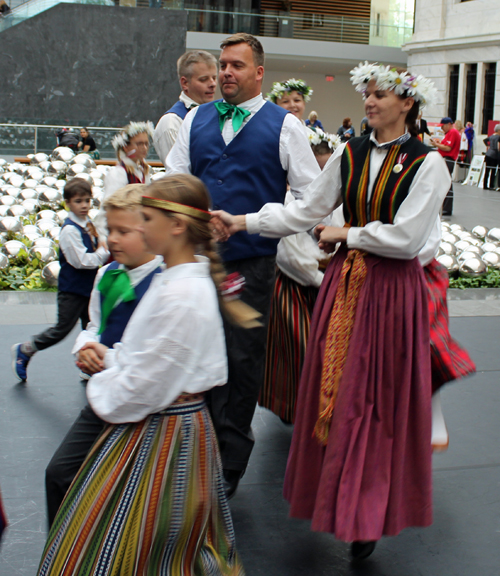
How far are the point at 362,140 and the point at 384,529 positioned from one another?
1432 millimetres

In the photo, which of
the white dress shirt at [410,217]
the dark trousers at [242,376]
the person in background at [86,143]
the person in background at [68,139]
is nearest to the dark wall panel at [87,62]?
the person in background at [68,139]

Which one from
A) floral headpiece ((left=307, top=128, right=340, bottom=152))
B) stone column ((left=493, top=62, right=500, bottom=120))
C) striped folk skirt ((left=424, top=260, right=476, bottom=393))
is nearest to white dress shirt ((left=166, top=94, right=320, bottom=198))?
striped folk skirt ((left=424, top=260, right=476, bottom=393))

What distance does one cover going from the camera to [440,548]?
112 inches

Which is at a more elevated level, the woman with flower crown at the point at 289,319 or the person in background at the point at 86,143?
the person in background at the point at 86,143

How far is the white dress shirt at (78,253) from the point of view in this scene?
4316 millimetres

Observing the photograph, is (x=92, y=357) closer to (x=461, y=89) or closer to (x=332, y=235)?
(x=332, y=235)

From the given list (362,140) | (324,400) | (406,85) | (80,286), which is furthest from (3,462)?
(406,85)

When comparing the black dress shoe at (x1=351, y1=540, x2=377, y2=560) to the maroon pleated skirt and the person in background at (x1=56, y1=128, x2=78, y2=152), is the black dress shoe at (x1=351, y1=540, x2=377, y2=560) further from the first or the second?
the person in background at (x1=56, y1=128, x2=78, y2=152)

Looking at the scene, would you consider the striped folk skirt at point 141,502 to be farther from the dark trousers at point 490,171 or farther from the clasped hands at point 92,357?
the dark trousers at point 490,171

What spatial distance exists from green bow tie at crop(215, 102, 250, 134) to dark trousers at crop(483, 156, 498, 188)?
1571 centimetres

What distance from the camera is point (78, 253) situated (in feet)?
14.2

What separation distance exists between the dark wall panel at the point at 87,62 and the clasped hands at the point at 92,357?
674 inches

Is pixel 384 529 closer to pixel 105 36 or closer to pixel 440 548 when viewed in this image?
pixel 440 548

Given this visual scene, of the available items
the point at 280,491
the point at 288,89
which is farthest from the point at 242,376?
the point at 288,89
